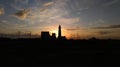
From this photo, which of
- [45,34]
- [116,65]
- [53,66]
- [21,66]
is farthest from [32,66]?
[45,34]

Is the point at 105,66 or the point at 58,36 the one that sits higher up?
the point at 58,36

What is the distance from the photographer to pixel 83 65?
20.6 metres

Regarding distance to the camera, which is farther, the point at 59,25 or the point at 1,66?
the point at 59,25

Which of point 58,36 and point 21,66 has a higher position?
point 58,36

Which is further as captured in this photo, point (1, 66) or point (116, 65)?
point (116, 65)

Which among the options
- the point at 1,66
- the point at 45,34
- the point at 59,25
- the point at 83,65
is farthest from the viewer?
the point at 59,25

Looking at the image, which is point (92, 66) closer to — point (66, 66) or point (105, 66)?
point (105, 66)

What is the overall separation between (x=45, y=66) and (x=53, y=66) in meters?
1.13

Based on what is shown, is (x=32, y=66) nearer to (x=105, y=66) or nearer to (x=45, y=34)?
(x=105, y=66)

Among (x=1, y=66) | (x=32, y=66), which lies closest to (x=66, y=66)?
(x=32, y=66)

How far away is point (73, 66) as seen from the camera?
66.1ft

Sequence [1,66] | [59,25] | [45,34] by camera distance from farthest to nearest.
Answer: [59,25] → [45,34] → [1,66]

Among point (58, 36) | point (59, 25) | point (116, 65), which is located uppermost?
point (59, 25)

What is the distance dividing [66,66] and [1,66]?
8.95m
